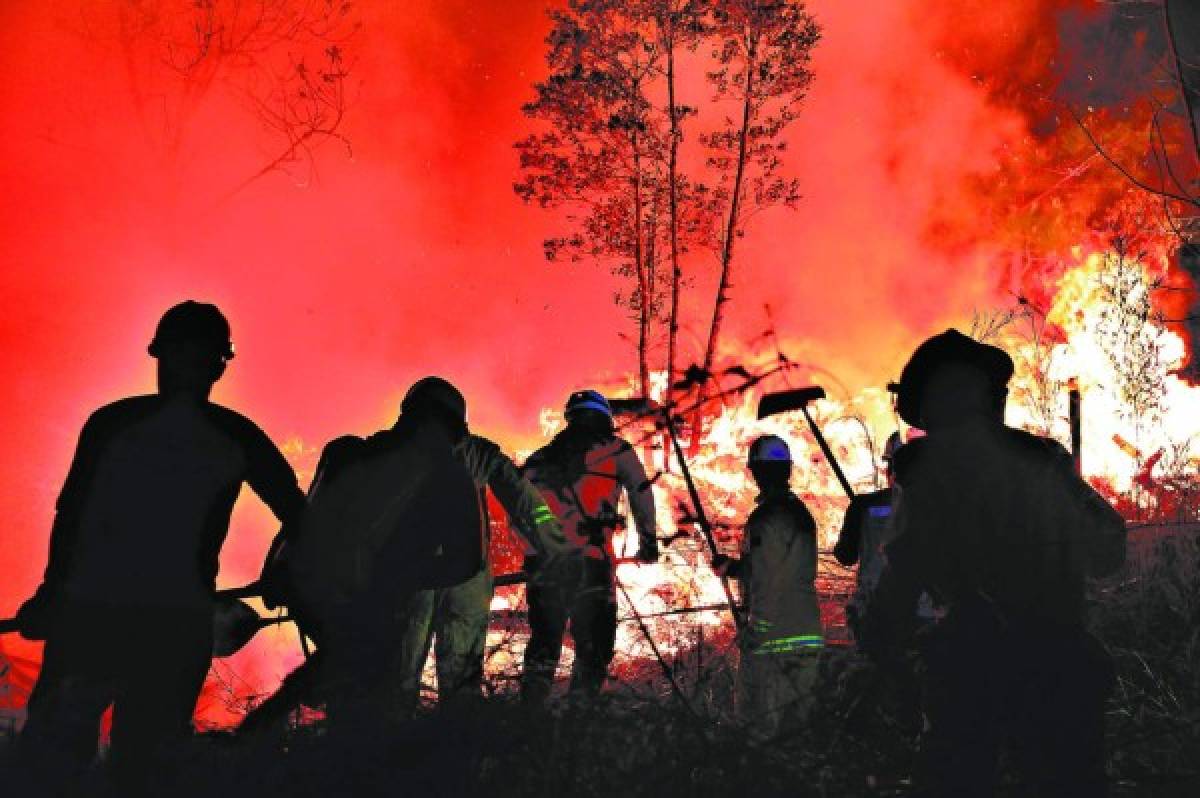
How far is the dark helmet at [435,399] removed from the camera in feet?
21.6

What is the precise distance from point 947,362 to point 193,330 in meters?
2.57

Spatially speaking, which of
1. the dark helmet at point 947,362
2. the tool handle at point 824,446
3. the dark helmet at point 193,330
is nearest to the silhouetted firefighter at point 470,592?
the tool handle at point 824,446

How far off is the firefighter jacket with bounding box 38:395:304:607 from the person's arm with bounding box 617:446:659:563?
10.3 ft

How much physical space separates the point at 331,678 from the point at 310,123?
24986 mm

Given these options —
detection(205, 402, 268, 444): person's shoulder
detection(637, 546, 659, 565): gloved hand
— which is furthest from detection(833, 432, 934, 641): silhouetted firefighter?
detection(205, 402, 268, 444): person's shoulder

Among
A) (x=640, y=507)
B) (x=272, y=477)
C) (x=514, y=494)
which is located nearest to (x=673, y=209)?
(x=640, y=507)

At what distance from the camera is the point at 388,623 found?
21.0 ft

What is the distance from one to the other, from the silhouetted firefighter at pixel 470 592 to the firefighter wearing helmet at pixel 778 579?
98cm

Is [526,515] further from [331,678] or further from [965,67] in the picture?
[965,67]

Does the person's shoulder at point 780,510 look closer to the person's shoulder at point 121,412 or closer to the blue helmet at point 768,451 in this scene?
the blue helmet at point 768,451

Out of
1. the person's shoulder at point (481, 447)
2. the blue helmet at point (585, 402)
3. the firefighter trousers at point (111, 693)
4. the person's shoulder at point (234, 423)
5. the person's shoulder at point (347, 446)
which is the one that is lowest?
the firefighter trousers at point (111, 693)

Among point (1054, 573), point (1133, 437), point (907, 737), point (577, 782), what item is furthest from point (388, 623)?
point (1133, 437)

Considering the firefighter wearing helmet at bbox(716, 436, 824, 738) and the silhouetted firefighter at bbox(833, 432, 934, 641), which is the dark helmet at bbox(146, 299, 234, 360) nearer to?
the firefighter wearing helmet at bbox(716, 436, 824, 738)

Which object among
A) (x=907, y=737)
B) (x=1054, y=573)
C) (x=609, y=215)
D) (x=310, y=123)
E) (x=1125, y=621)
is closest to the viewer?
(x=1054, y=573)
